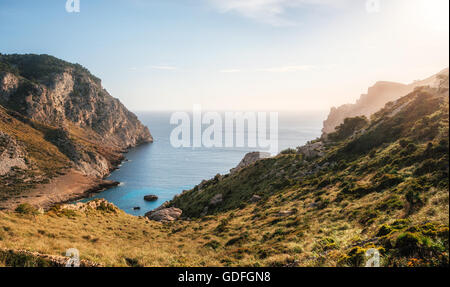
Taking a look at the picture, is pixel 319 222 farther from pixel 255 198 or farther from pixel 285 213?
pixel 255 198

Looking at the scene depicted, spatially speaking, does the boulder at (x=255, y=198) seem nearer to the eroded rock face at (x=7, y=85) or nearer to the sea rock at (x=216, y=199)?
the sea rock at (x=216, y=199)

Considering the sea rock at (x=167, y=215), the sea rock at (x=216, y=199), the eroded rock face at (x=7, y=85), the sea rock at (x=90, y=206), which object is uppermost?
the eroded rock face at (x=7, y=85)

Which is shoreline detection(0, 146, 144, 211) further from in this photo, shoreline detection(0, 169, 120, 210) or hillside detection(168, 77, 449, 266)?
hillside detection(168, 77, 449, 266)

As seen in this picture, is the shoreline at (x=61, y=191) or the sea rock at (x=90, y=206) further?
the shoreline at (x=61, y=191)

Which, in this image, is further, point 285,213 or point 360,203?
point 285,213

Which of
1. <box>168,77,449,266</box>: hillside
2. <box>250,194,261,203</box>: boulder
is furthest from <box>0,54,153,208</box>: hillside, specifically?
<box>168,77,449,266</box>: hillside

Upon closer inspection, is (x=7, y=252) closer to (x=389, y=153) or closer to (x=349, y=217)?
(x=349, y=217)

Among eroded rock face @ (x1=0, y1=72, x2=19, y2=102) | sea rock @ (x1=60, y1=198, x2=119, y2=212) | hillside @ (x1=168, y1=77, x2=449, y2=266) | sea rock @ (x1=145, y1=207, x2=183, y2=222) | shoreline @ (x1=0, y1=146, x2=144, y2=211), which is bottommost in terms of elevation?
shoreline @ (x1=0, y1=146, x2=144, y2=211)

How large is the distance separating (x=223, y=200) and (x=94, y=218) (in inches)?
936

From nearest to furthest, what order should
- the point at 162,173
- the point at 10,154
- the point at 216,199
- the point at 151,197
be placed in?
the point at 216,199 → the point at 10,154 → the point at 151,197 → the point at 162,173

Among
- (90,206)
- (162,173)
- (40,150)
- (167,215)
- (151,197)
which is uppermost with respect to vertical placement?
(40,150)

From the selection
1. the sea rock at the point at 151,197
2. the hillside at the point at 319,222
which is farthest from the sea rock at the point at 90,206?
the sea rock at the point at 151,197

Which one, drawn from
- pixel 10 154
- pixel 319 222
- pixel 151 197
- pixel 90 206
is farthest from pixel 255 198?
pixel 10 154
